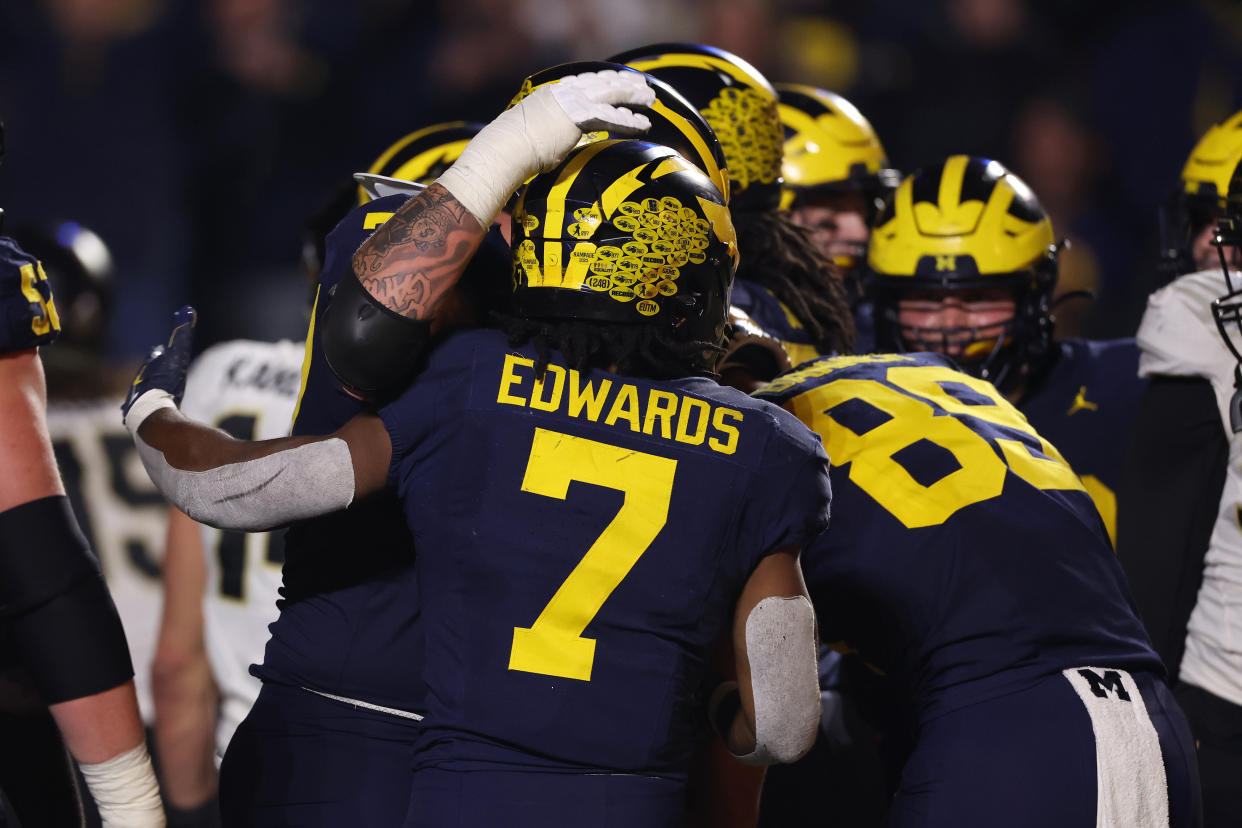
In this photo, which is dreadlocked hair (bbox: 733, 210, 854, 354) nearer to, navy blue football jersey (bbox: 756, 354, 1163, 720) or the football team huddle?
the football team huddle

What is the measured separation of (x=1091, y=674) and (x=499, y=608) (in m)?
1.10

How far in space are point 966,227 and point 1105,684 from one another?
172cm

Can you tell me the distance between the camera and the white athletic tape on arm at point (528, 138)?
71.2 inches

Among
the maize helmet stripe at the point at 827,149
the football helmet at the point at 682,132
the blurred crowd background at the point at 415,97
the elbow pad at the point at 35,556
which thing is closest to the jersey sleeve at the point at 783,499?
the football helmet at the point at 682,132

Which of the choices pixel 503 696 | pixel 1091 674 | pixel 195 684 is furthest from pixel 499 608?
pixel 195 684

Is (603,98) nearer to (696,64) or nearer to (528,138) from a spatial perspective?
(528,138)

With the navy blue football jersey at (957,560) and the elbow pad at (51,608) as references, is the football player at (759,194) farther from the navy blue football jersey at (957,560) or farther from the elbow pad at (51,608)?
the elbow pad at (51,608)

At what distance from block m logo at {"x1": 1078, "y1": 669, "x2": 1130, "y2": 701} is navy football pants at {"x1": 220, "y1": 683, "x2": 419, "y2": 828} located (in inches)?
46.1

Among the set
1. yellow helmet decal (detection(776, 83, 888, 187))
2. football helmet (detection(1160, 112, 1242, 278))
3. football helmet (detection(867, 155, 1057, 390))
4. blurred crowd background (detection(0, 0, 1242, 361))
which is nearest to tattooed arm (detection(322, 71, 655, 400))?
football helmet (detection(867, 155, 1057, 390))

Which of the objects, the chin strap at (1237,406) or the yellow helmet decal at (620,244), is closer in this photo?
the yellow helmet decal at (620,244)

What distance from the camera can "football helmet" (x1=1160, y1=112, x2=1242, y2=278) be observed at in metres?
3.85

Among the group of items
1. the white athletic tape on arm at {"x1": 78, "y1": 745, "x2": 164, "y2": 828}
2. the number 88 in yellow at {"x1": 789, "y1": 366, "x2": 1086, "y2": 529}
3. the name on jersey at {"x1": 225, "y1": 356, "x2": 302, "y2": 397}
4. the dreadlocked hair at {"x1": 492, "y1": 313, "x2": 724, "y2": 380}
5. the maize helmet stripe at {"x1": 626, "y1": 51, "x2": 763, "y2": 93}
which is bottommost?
the white athletic tape on arm at {"x1": 78, "y1": 745, "x2": 164, "y2": 828}

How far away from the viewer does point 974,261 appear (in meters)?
3.51

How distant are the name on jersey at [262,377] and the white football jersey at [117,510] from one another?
4.49ft
